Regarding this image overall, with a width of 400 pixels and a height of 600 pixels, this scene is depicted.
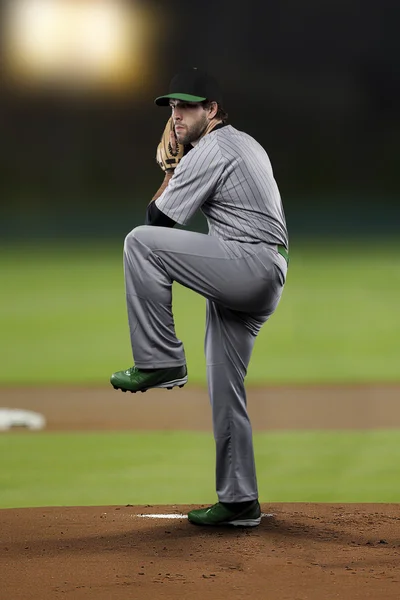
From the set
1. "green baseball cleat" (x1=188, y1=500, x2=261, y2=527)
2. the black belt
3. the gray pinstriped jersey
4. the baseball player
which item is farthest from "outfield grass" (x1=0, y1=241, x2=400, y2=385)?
the gray pinstriped jersey

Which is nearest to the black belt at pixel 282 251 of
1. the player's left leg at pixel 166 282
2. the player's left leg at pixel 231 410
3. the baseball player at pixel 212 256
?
the baseball player at pixel 212 256

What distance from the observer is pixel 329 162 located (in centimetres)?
2964

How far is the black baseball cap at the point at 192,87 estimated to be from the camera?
4230mm

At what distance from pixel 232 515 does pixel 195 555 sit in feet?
1.52

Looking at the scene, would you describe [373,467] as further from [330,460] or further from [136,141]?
[136,141]

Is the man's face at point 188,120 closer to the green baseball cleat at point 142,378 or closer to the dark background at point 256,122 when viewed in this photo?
the green baseball cleat at point 142,378

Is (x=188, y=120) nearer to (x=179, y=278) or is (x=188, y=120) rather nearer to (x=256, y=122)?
(x=179, y=278)

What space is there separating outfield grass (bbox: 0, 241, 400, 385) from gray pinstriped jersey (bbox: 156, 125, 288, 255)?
5.98 metres

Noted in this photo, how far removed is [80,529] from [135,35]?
24326 millimetres

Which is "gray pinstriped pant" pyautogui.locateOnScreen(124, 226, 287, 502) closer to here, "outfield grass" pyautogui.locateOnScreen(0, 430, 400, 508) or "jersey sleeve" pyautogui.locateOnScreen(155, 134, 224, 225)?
"jersey sleeve" pyautogui.locateOnScreen(155, 134, 224, 225)

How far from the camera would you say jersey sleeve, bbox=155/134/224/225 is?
4.17 meters

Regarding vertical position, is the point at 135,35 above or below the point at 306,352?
above

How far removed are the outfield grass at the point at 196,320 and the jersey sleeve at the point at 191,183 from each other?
6.16 metres

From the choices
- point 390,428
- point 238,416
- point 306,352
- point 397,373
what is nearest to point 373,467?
point 390,428
